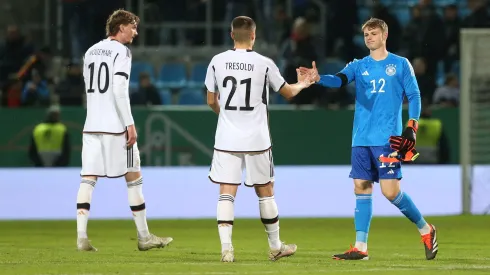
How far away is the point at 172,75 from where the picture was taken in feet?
73.6

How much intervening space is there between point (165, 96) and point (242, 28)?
13.7 meters

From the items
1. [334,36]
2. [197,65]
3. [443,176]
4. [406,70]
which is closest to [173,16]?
[197,65]

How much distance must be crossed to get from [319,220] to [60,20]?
9.51m

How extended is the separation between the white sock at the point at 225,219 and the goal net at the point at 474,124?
698 cm

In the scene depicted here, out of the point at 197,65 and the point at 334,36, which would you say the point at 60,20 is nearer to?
the point at 197,65

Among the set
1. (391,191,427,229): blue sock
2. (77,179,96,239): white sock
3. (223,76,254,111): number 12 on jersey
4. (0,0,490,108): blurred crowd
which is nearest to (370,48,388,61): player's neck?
(391,191,427,229): blue sock

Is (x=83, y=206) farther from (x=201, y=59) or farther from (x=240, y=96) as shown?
(x=201, y=59)

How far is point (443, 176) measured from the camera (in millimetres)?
17094

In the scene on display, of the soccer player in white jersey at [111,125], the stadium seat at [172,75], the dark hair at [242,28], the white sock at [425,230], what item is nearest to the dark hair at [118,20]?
the soccer player in white jersey at [111,125]

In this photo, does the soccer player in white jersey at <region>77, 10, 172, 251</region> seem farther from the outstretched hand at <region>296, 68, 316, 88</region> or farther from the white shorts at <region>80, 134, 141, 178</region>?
the outstretched hand at <region>296, 68, 316, 88</region>

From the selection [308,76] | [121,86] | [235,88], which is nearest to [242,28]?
[235,88]

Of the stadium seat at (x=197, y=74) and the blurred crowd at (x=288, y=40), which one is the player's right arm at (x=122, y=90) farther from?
the stadium seat at (x=197, y=74)

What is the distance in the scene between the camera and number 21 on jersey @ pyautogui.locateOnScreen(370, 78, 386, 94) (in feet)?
29.7

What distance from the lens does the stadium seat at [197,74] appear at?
22.1 meters
